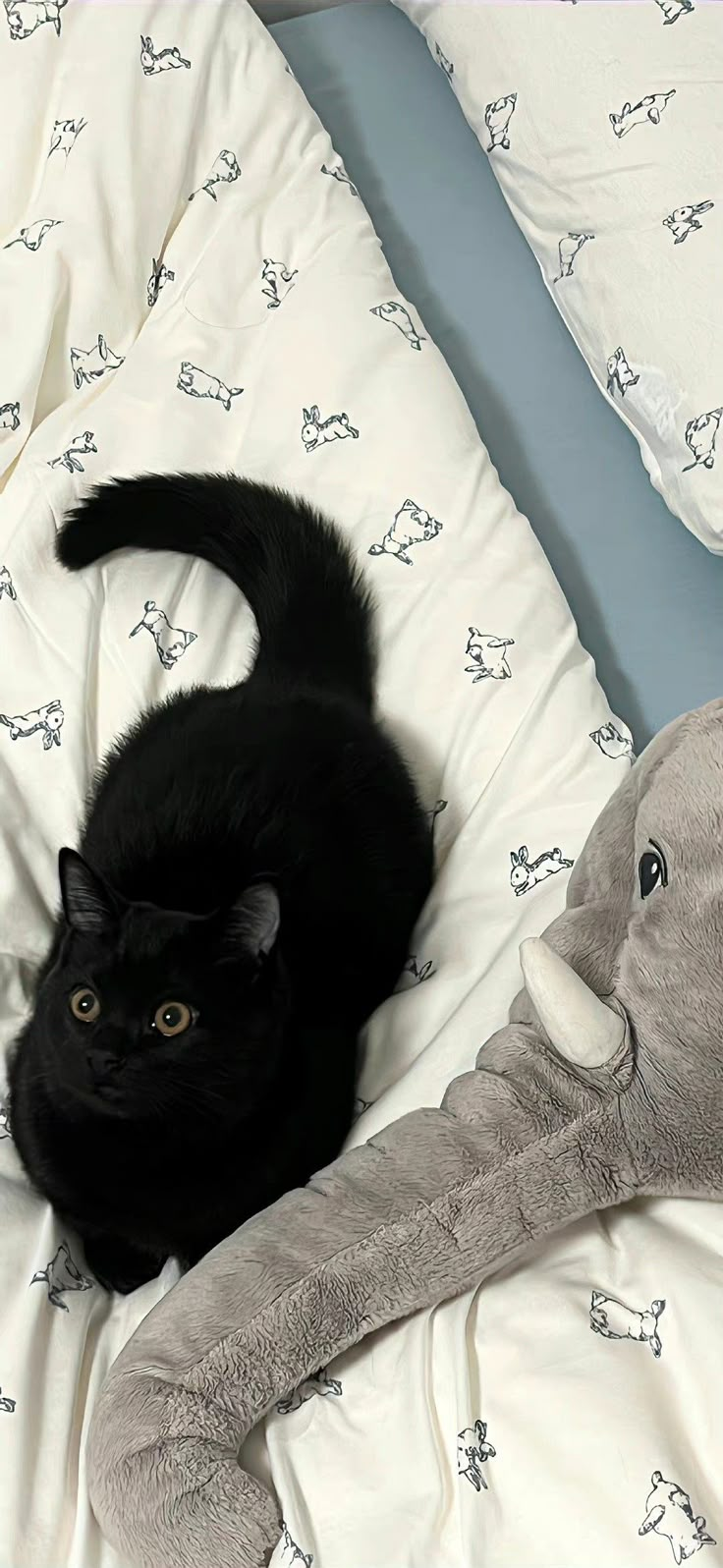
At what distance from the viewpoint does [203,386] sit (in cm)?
136

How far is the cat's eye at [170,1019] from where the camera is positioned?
2.92ft

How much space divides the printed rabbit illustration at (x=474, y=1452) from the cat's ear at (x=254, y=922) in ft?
1.08

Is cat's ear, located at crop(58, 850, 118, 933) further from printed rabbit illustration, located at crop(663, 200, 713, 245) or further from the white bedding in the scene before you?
printed rabbit illustration, located at crop(663, 200, 713, 245)

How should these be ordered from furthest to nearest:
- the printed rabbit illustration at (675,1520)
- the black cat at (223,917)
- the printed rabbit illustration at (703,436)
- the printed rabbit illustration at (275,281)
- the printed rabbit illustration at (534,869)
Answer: the printed rabbit illustration at (275,281) < the printed rabbit illustration at (703,436) < the printed rabbit illustration at (534,869) < the black cat at (223,917) < the printed rabbit illustration at (675,1520)

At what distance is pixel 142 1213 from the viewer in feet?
3.07

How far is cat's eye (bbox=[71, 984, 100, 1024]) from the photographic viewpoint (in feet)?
2.93

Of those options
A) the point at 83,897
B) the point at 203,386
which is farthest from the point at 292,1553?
the point at 203,386

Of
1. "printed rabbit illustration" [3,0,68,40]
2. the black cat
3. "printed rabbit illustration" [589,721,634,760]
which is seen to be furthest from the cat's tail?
"printed rabbit illustration" [3,0,68,40]

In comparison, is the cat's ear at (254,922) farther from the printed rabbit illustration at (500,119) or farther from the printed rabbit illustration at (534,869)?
the printed rabbit illustration at (500,119)

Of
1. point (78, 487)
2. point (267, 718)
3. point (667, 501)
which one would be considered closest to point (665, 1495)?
point (267, 718)

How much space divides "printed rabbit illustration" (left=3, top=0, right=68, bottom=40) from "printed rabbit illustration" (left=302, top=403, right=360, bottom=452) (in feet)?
1.78

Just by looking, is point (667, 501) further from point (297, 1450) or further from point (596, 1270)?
point (297, 1450)

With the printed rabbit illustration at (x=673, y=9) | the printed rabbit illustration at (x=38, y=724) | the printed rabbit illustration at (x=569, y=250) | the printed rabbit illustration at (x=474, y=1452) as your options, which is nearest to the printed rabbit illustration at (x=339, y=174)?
the printed rabbit illustration at (x=569, y=250)

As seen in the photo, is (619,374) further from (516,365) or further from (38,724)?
(38,724)
